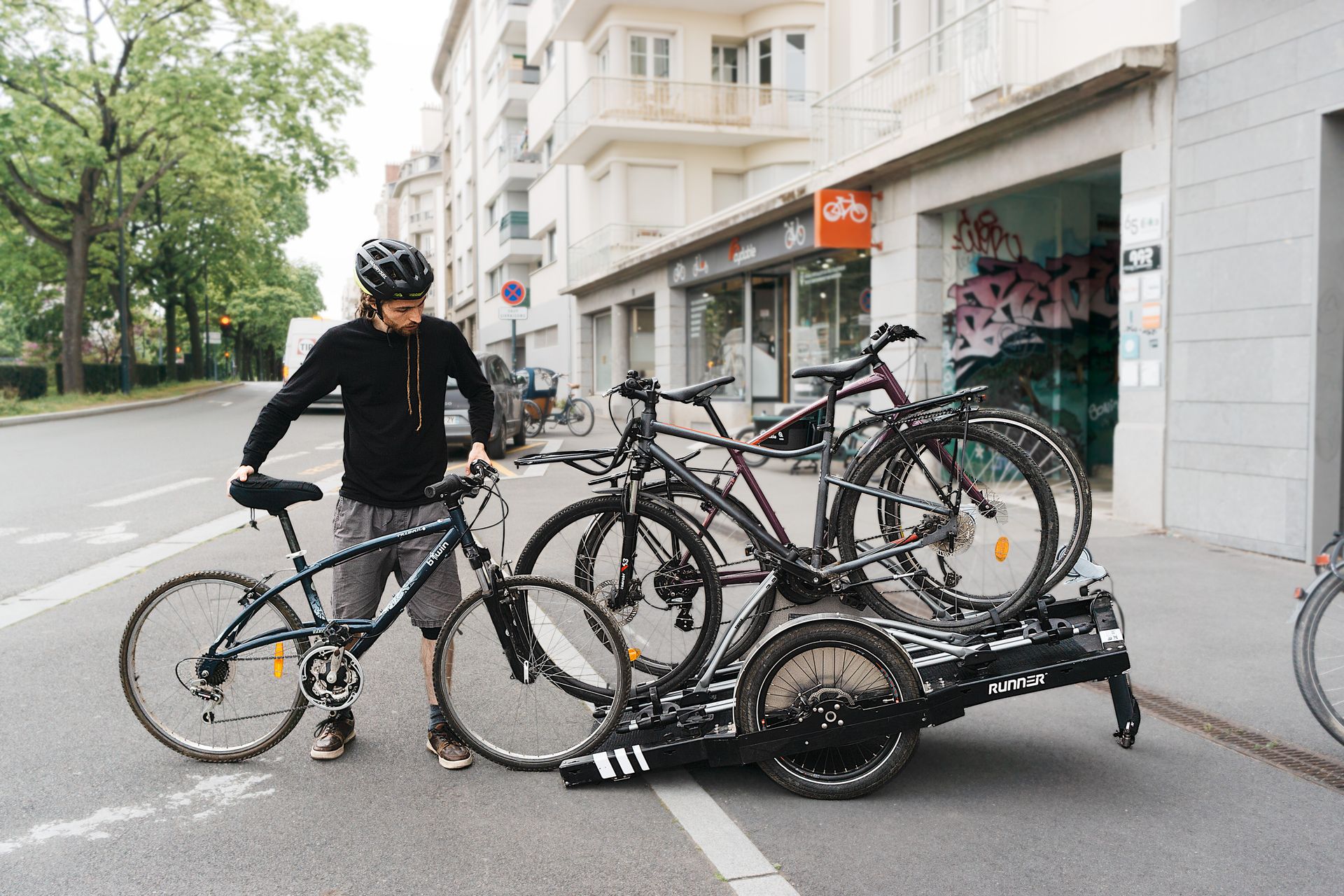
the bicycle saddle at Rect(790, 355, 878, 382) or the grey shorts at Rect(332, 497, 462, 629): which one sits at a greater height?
the bicycle saddle at Rect(790, 355, 878, 382)

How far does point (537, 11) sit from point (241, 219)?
12.6 metres

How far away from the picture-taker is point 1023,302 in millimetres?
13055

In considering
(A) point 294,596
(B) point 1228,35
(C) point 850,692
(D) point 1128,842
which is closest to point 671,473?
(C) point 850,692

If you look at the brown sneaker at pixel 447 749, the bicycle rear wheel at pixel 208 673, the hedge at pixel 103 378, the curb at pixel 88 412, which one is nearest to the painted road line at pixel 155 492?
the bicycle rear wheel at pixel 208 673

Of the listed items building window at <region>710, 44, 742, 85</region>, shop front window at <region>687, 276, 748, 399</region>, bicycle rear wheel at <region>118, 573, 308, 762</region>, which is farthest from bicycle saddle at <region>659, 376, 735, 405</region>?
building window at <region>710, 44, 742, 85</region>

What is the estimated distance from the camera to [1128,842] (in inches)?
131

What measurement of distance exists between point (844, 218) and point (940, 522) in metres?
10.4

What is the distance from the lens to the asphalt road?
3.11m

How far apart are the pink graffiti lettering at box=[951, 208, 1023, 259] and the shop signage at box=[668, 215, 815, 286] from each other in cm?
317

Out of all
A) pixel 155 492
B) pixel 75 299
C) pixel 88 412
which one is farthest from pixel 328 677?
pixel 75 299

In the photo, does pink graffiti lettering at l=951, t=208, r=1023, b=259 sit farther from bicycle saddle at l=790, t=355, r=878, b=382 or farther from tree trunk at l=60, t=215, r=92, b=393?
tree trunk at l=60, t=215, r=92, b=393

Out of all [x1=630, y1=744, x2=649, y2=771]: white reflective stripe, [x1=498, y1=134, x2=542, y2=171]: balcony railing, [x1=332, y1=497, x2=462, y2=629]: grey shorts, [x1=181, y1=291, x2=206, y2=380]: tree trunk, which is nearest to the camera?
[x1=630, y1=744, x2=649, y2=771]: white reflective stripe

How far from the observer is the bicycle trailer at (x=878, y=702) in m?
3.66

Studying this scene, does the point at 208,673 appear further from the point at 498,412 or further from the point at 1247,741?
the point at 498,412
